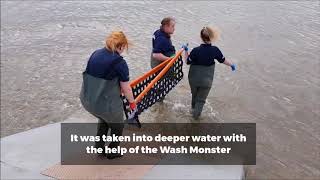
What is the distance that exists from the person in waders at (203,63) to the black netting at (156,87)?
329mm

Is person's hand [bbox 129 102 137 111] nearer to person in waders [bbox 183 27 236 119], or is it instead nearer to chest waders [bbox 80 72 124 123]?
chest waders [bbox 80 72 124 123]

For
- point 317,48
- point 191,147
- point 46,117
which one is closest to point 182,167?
point 191,147

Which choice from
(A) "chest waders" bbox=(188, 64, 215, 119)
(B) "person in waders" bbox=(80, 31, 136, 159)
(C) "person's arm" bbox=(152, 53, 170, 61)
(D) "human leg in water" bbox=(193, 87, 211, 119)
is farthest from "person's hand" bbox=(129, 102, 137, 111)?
(D) "human leg in water" bbox=(193, 87, 211, 119)

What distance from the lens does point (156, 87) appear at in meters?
7.04

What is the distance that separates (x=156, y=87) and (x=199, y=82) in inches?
28.6

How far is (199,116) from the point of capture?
7.83 m

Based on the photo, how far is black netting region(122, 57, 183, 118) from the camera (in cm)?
667

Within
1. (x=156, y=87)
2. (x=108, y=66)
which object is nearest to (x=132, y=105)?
(x=108, y=66)

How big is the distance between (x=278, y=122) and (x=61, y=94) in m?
4.24

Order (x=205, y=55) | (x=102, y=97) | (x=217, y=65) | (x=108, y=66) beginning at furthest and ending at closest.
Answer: (x=217, y=65)
(x=205, y=55)
(x=102, y=97)
(x=108, y=66)

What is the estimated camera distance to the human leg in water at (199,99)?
7.39 metres

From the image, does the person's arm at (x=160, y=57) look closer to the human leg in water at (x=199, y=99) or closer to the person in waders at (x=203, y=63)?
the person in waders at (x=203, y=63)

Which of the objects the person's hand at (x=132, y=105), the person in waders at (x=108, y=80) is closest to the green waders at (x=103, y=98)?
the person in waders at (x=108, y=80)

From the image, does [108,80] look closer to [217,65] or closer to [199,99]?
[199,99]
